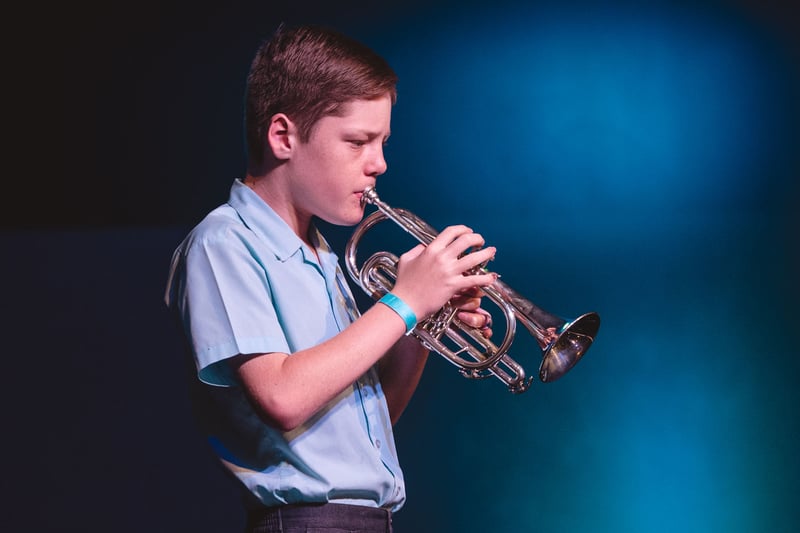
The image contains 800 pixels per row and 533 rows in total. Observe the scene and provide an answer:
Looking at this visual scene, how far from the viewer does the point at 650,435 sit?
2.17m

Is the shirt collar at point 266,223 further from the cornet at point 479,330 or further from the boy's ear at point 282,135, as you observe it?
the cornet at point 479,330

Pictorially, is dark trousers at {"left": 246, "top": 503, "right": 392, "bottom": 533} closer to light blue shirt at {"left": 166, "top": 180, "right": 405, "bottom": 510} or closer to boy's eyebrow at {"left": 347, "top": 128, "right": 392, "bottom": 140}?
light blue shirt at {"left": 166, "top": 180, "right": 405, "bottom": 510}

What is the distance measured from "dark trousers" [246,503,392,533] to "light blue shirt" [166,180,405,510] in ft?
0.04

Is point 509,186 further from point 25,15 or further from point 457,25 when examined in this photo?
point 25,15

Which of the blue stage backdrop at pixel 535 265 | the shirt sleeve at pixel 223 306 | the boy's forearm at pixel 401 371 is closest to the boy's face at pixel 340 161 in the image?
the shirt sleeve at pixel 223 306

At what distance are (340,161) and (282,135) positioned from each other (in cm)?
9

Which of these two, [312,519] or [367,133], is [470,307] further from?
[312,519]

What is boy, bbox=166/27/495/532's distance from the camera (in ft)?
3.56

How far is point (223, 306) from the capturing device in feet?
3.57

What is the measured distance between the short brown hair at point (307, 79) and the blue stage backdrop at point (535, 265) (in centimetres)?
90

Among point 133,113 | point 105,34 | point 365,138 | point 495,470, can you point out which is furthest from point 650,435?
point 105,34

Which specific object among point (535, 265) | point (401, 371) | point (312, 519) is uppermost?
point (535, 265)

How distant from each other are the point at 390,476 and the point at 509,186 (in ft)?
3.72

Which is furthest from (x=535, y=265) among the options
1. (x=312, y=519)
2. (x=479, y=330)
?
(x=312, y=519)
